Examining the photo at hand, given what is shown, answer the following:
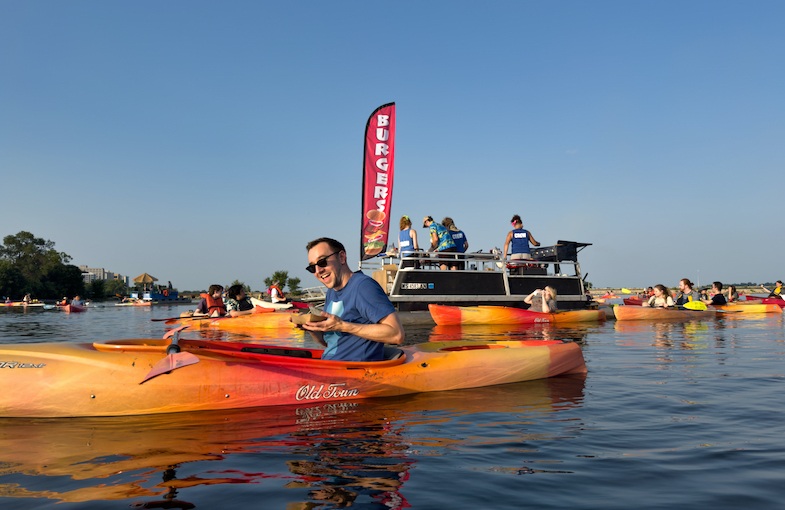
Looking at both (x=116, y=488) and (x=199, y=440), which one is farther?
(x=199, y=440)

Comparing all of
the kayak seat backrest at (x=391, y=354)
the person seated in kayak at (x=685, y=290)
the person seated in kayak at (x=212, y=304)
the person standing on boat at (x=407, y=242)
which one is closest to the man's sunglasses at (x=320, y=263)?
the kayak seat backrest at (x=391, y=354)

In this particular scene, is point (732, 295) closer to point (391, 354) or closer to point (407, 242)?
point (407, 242)

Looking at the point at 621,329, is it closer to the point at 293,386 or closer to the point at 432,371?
the point at 432,371

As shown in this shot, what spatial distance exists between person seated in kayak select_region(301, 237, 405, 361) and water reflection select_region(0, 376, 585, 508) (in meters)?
0.78

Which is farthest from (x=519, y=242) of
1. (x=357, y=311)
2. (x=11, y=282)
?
(x=11, y=282)

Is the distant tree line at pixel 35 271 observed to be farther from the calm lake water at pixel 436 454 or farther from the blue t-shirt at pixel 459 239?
the calm lake water at pixel 436 454

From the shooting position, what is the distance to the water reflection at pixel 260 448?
2932 millimetres

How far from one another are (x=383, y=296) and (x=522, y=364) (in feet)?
8.74

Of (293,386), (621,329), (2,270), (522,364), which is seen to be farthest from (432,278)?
(2,270)

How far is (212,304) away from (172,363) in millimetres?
11461

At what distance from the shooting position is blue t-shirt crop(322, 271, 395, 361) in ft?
15.9

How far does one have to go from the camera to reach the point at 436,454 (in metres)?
3.60

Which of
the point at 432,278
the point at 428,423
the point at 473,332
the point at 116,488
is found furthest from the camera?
the point at 432,278

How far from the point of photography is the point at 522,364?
21.9ft
